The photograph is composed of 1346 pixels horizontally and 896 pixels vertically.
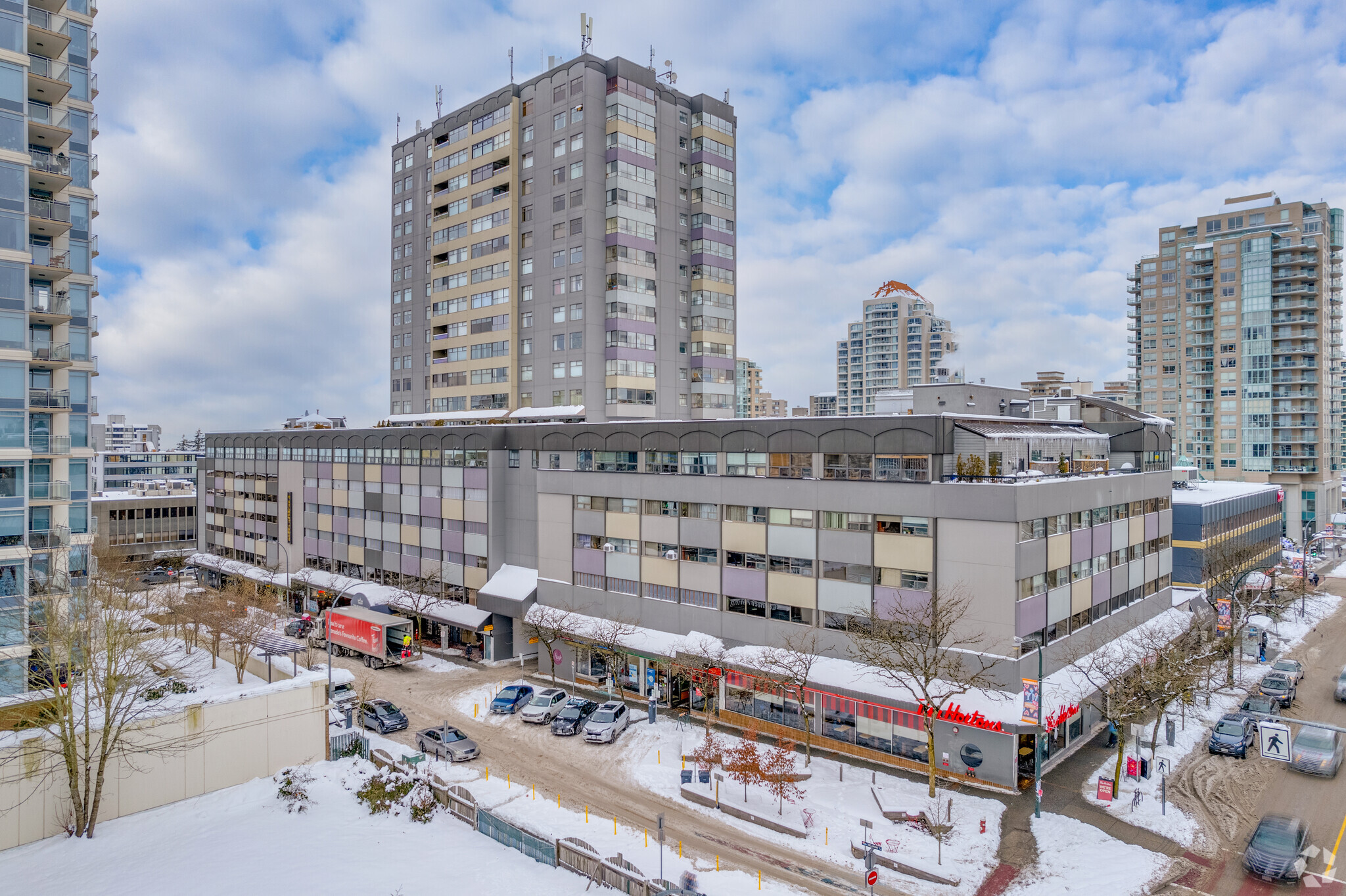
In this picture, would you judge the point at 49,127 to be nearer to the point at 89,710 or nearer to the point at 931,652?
the point at 89,710

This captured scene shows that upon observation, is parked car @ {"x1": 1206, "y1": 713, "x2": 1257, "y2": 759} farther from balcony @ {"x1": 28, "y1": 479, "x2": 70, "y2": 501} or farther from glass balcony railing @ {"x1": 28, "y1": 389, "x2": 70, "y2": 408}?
glass balcony railing @ {"x1": 28, "y1": 389, "x2": 70, "y2": 408}

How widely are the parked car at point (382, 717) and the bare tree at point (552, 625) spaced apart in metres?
9.04

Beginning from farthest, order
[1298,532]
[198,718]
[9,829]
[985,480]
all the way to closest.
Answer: [1298,532] → [985,480] → [198,718] → [9,829]

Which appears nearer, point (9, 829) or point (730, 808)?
point (9, 829)

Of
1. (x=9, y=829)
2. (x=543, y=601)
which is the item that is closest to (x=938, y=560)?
(x=543, y=601)

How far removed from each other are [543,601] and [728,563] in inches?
583

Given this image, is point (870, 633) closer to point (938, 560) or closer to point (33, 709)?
point (938, 560)

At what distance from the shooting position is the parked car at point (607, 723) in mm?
36312

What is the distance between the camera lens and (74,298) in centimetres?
3722

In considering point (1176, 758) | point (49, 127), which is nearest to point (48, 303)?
point (49, 127)

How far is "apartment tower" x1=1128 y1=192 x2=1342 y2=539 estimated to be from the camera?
363ft

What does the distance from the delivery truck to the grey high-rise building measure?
20.8 meters

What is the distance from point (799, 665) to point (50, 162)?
42540 millimetres

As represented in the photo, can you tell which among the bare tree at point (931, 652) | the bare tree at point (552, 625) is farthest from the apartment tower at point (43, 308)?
the bare tree at point (931, 652)
